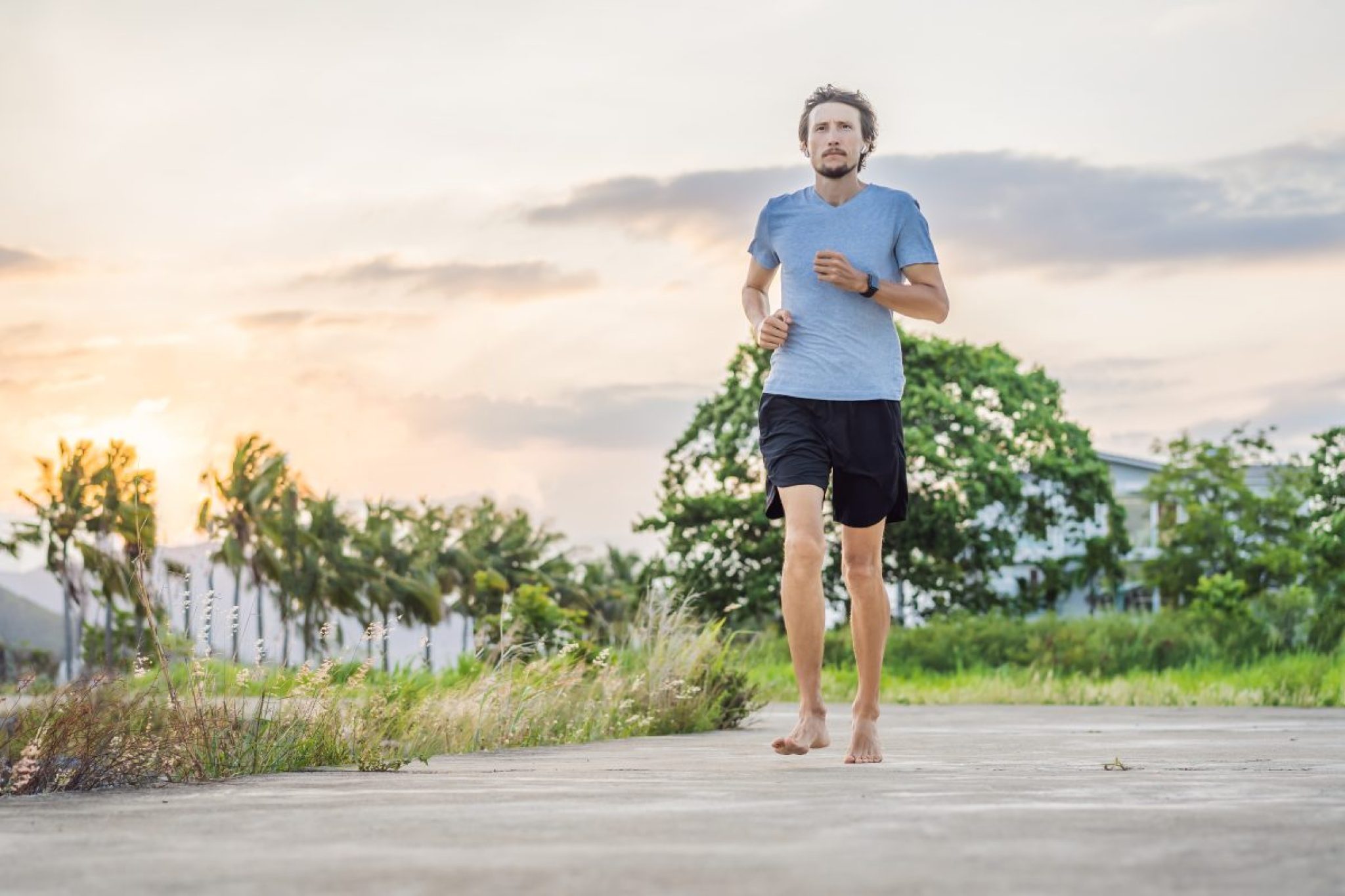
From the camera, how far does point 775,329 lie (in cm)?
582

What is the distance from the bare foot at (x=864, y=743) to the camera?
5352 millimetres

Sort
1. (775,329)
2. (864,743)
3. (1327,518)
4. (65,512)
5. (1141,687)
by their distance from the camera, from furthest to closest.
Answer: (65,512), (1327,518), (1141,687), (775,329), (864,743)

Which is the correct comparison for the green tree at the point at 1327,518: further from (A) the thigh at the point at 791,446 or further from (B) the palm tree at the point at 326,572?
(B) the palm tree at the point at 326,572

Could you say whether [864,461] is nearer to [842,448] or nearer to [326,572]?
[842,448]

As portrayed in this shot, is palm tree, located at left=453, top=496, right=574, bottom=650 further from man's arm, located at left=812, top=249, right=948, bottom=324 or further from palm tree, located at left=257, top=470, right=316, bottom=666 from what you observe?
man's arm, located at left=812, top=249, right=948, bottom=324

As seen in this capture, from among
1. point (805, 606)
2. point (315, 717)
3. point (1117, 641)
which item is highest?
point (805, 606)

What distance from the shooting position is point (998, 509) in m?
43.6

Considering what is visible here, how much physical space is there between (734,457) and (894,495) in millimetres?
33484

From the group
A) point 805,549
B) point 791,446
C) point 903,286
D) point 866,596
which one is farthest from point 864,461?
point 903,286

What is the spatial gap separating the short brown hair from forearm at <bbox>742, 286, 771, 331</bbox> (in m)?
0.58

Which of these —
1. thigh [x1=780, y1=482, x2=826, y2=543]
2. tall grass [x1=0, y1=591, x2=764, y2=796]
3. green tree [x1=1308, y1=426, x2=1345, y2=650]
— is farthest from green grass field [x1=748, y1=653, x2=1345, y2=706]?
green tree [x1=1308, y1=426, x2=1345, y2=650]

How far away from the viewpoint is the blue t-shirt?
578cm

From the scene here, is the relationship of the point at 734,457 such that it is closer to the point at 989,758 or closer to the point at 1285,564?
the point at 1285,564

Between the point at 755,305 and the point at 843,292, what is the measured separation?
54cm
